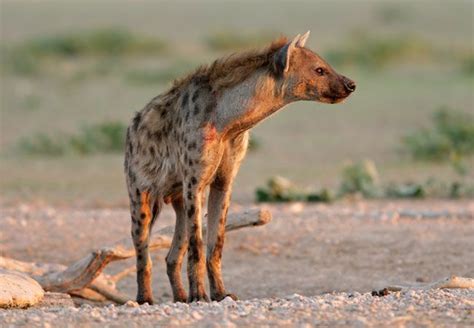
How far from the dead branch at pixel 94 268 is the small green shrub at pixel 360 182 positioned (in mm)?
4281

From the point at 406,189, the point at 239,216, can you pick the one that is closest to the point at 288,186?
the point at 406,189

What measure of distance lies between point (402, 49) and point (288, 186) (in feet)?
61.3

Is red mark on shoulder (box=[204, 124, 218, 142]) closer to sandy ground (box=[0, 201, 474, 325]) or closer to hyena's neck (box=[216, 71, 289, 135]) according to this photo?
hyena's neck (box=[216, 71, 289, 135])

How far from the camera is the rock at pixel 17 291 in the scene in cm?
661

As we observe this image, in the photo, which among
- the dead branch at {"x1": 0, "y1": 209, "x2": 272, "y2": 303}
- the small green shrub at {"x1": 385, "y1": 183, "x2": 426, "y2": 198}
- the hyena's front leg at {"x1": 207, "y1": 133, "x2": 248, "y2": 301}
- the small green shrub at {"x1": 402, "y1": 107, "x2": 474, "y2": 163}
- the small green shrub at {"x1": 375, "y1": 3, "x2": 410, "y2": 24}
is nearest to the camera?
the hyena's front leg at {"x1": 207, "y1": 133, "x2": 248, "y2": 301}

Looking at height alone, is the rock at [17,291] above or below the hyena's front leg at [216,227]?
below

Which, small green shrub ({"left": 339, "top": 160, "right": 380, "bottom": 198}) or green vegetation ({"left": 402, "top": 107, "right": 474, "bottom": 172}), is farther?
green vegetation ({"left": 402, "top": 107, "right": 474, "bottom": 172})

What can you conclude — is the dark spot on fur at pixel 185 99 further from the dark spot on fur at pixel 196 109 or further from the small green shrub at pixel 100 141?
the small green shrub at pixel 100 141

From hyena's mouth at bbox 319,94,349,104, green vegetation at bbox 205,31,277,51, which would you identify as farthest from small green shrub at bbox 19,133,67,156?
green vegetation at bbox 205,31,277,51

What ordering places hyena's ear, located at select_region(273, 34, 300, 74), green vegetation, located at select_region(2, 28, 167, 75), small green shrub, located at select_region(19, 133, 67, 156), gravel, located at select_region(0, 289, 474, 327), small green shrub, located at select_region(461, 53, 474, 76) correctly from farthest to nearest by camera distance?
1. green vegetation, located at select_region(2, 28, 167, 75)
2. small green shrub, located at select_region(461, 53, 474, 76)
3. small green shrub, located at select_region(19, 133, 67, 156)
4. hyena's ear, located at select_region(273, 34, 300, 74)
5. gravel, located at select_region(0, 289, 474, 327)

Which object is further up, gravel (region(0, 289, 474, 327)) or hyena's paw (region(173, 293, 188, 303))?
gravel (region(0, 289, 474, 327))

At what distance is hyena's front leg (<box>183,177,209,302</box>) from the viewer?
23.0 ft

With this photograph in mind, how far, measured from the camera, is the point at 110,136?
1642 centimetres

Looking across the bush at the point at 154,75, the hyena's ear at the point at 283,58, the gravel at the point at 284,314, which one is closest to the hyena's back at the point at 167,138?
the hyena's ear at the point at 283,58
